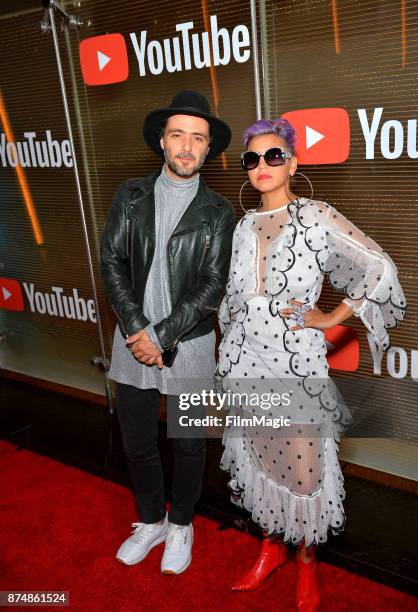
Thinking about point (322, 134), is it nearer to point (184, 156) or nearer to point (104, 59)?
point (184, 156)

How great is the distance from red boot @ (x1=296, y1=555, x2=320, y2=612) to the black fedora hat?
5.39 ft

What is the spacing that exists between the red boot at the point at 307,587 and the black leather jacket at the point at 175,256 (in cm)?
100

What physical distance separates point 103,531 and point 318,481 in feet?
4.07

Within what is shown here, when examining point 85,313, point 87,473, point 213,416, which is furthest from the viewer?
point 85,313

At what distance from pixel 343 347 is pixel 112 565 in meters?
1.48

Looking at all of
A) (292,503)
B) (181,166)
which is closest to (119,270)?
(181,166)

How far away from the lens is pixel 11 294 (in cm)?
446

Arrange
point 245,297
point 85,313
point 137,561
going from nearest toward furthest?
point 245,297 → point 137,561 → point 85,313

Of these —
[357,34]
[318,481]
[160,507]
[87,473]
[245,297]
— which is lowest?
[87,473]

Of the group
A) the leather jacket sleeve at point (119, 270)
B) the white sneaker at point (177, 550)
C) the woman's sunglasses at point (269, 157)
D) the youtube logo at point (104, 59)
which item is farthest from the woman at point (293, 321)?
the youtube logo at point (104, 59)

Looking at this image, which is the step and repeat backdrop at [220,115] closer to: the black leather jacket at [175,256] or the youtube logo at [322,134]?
the youtube logo at [322,134]

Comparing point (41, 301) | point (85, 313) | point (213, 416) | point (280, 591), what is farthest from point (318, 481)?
point (41, 301)

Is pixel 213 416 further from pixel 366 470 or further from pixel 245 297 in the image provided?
pixel 245 297

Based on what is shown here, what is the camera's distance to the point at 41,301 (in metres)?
4.30
